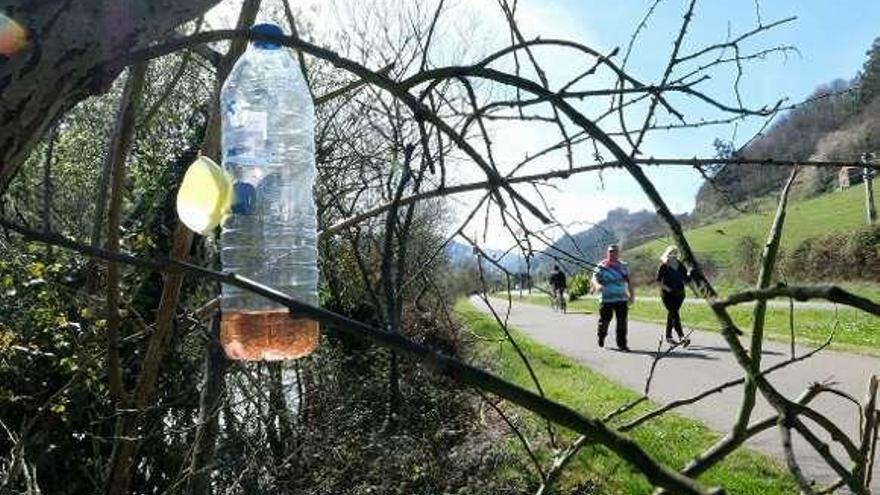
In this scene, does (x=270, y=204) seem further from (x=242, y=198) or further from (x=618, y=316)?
(x=618, y=316)

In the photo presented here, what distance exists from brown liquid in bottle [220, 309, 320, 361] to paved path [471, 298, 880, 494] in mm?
4205

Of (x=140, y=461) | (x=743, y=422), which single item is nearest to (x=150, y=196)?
(x=140, y=461)

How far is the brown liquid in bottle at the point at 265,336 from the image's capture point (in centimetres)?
226

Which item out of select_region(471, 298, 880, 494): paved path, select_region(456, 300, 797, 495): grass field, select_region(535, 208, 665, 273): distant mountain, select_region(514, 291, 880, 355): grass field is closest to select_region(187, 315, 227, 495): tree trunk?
select_region(535, 208, 665, 273): distant mountain

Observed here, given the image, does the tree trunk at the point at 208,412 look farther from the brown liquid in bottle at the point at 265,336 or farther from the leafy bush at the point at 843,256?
the leafy bush at the point at 843,256

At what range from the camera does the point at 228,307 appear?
2.40 metres

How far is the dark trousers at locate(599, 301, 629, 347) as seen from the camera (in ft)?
46.4

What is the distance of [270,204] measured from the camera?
10.1 feet

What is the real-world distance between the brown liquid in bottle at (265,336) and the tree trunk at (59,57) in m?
1.21

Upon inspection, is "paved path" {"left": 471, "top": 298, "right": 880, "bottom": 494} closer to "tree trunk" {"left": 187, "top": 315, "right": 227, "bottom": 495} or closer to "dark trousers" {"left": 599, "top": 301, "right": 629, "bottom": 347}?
→ "dark trousers" {"left": 599, "top": 301, "right": 629, "bottom": 347}

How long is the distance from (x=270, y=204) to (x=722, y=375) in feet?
29.8

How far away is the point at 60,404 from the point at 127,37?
354cm

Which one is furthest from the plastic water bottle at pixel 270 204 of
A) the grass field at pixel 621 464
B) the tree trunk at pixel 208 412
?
the grass field at pixel 621 464

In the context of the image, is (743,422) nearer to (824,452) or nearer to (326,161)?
(824,452)
